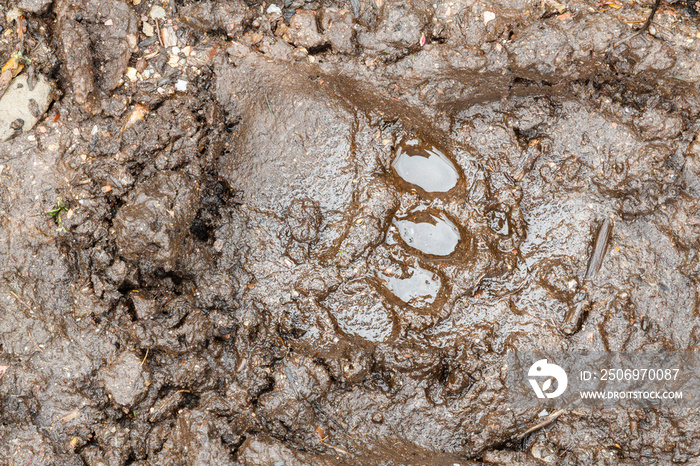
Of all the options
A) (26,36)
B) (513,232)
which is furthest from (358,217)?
(26,36)

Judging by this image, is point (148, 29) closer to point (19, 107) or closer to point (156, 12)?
point (156, 12)

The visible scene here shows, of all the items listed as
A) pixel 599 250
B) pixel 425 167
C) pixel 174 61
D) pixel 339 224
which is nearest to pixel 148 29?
pixel 174 61

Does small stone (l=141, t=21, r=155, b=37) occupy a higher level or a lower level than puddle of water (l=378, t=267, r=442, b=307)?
higher

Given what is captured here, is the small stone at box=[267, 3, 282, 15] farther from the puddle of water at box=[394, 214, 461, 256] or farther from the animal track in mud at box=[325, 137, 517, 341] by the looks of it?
the puddle of water at box=[394, 214, 461, 256]

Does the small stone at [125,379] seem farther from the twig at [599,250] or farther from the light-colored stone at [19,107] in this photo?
the twig at [599,250]

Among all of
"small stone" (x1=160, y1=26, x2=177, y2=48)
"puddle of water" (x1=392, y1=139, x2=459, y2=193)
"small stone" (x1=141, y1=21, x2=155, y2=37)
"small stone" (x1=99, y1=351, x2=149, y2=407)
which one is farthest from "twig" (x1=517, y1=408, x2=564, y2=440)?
"small stone" (x1=141, y1=21, x2=155, y2=37)
